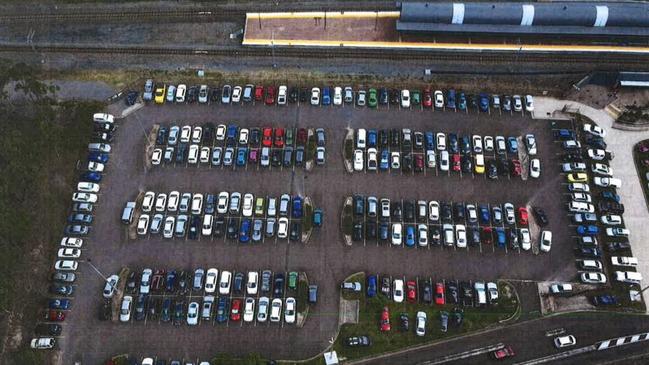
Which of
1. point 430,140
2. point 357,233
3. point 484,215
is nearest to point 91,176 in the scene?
point 357,233

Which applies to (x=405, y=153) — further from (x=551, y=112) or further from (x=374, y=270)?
(x=551, y=112)

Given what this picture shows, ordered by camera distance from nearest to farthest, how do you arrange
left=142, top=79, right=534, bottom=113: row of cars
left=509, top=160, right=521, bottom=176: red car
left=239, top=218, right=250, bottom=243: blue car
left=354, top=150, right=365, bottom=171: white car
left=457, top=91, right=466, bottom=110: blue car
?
1. left=239, top=218, right=250, bottom=243: blue car
2. left=509, top=160, right=521, bottom=176: red car
3. left=354, top=150, right=365, bottom=171: white car
4. left=457, top=91, right=466, bottom=110: blue car
5. left=142, top=79, right=534, bottom=113: row of cars

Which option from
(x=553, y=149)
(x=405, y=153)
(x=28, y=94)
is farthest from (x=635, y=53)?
(x=28, y=94)

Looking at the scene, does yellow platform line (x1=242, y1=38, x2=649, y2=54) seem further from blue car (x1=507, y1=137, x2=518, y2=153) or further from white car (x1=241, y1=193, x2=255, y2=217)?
white car (x1=241, y1=193, x2=255, y2=217)

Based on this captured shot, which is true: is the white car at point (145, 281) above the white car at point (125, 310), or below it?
above

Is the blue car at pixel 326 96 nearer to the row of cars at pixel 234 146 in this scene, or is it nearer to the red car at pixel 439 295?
the row of cars at pixel 234 146

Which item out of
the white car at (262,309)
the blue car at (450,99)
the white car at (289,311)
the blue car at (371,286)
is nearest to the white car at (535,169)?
the blue car at (450,99)

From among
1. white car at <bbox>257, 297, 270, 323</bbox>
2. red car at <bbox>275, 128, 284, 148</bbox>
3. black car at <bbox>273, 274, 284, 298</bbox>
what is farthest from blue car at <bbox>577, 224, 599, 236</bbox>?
red car at <bbox>275, 128, 284, 148</bbox>
